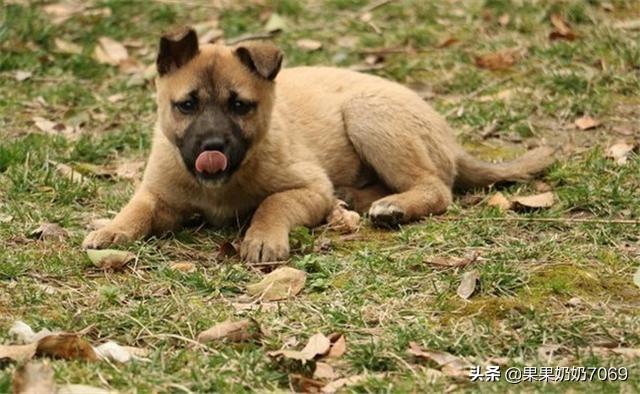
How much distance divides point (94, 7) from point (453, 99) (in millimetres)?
3498

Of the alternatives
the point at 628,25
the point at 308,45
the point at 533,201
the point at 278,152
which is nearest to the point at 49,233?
the point at 278,152

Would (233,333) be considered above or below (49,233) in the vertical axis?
above

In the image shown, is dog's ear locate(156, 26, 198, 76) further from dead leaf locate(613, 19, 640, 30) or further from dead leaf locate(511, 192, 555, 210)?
dead leaf locate(613, 19, 640, 30)

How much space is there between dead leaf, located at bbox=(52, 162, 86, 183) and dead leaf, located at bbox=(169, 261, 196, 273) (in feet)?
5.16

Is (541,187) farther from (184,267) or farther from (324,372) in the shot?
(324,372)

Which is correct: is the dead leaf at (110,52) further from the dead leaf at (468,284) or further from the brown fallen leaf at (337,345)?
the brown fallen leaf at (337,345)

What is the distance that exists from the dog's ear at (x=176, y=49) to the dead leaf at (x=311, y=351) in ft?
7.14

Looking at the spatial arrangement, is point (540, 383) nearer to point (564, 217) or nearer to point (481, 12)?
point (564, 217)

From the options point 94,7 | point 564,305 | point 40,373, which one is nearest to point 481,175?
point 564,305

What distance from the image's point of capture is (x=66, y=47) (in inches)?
388

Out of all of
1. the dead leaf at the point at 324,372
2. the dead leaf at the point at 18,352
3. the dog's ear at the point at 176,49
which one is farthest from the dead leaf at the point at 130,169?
the dead leaf at the point at 324,372

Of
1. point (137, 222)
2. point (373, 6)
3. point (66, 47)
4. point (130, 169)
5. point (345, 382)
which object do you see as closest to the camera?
point (345, 382)

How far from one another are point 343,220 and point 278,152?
0.53 m

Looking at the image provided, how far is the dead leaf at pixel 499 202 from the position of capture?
22.0ft
